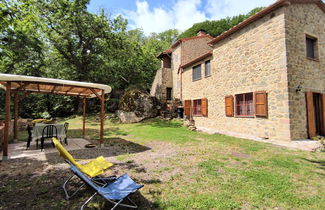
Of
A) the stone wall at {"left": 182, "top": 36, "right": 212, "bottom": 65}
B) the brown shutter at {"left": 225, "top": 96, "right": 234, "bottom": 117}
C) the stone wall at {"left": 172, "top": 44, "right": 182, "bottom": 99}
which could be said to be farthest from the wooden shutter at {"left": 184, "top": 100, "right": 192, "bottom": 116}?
the stone wall at {"left": 182, "top": 36, "right": 212, "bottom": 65}

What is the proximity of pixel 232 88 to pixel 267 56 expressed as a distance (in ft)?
8.10

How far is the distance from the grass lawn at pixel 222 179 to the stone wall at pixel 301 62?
2334 millimetres

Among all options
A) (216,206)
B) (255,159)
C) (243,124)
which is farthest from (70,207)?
(243,124)

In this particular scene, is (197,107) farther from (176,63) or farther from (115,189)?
(115,189)

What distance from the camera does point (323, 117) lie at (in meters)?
7.77

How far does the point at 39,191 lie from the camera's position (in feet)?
9.62

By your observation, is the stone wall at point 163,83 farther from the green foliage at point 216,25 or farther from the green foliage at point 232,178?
the green foliage at point 216,25

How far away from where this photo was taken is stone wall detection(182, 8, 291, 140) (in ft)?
23.1

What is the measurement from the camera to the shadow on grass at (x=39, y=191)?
252 cm

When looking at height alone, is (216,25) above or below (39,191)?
above

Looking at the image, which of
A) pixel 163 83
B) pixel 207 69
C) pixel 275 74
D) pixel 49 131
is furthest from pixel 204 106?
pixel 49 131

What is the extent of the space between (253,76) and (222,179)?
6726 millimetres

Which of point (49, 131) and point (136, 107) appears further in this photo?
point (136, 107)

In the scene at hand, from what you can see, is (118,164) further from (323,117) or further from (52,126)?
(323,117)
